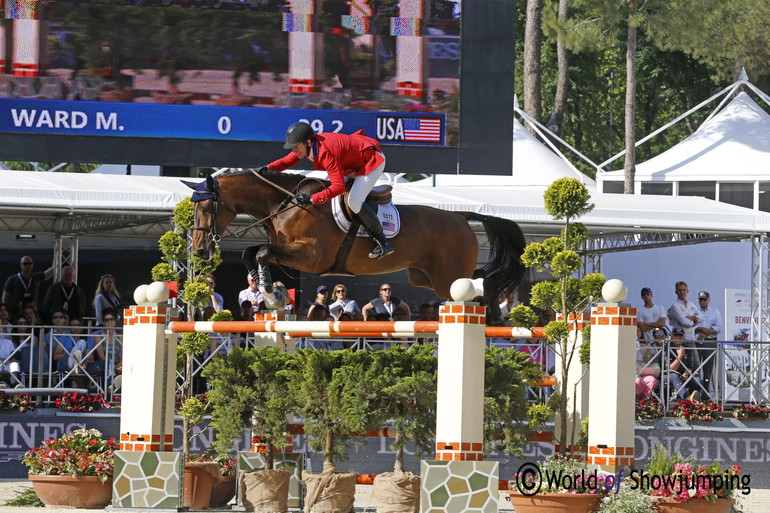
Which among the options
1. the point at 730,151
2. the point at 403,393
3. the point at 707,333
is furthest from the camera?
the point at 730,151

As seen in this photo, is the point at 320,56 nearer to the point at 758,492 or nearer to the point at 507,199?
the point at 507,199

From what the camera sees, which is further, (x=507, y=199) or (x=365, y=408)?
(x=507, y=199)

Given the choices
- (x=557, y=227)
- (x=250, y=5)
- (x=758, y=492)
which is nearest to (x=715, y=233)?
(x=557, y=227)

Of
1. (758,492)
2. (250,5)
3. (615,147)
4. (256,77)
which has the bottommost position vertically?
(758,492)

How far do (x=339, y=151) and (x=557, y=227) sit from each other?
550 centimetres

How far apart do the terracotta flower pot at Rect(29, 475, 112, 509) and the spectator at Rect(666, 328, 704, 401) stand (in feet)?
16.9

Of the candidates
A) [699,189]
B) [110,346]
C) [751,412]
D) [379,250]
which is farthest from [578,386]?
[699,189]

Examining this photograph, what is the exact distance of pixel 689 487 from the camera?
690cm

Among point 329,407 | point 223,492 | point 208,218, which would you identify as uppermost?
point 208,218

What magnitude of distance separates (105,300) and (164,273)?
3.63 metres

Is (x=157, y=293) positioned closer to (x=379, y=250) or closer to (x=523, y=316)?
(x=379, y=250)

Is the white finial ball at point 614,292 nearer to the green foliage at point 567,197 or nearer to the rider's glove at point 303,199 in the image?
the green foliage at point 567,197

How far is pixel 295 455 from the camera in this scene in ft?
26.3

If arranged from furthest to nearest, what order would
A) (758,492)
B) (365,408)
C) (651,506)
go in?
1. (758,492)
2. (365,408)
3. (651,506)
